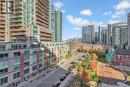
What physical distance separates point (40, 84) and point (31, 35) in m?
31.9

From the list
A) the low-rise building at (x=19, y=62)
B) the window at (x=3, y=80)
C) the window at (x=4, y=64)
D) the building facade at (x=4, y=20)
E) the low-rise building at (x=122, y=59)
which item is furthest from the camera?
the low-rise building at (x=122, y=59)

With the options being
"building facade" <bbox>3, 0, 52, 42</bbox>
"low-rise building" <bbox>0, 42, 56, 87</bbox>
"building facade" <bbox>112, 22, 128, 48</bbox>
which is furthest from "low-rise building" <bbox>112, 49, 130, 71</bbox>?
"building facade" <bbox>112, 22, 128, 48</bbox>

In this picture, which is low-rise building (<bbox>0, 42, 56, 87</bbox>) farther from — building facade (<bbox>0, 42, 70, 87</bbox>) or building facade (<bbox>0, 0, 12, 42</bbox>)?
building facade (<bbox>0, 0, 12, 42</bbox>)

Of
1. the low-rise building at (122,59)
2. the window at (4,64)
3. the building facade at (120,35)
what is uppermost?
the building facade at (120,35)

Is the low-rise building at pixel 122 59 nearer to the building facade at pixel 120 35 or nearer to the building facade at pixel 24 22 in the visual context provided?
the building facade at pixel 24 22

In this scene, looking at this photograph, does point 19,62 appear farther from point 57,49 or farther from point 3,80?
point 57,49

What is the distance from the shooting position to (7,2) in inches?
3435

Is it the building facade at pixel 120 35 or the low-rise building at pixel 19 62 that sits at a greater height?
the building facade at pixel 120 35

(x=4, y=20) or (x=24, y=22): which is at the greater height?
(x=4, y=20)

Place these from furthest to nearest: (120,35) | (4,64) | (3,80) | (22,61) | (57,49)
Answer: (120,35)
(57,49)
(22,61)
(3,80)
(4,64)

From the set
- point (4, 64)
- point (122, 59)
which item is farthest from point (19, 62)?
point (122, 59)

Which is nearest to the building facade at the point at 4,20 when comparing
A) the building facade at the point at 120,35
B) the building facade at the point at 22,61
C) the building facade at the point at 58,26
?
the building facade at the point at 22,61

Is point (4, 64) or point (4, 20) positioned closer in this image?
point (4, 64)

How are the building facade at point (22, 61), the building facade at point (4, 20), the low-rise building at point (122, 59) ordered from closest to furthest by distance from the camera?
the building facade at point (22, 61)
the building facade at point (4, 20)
the low-rise building at point (122, 59)
